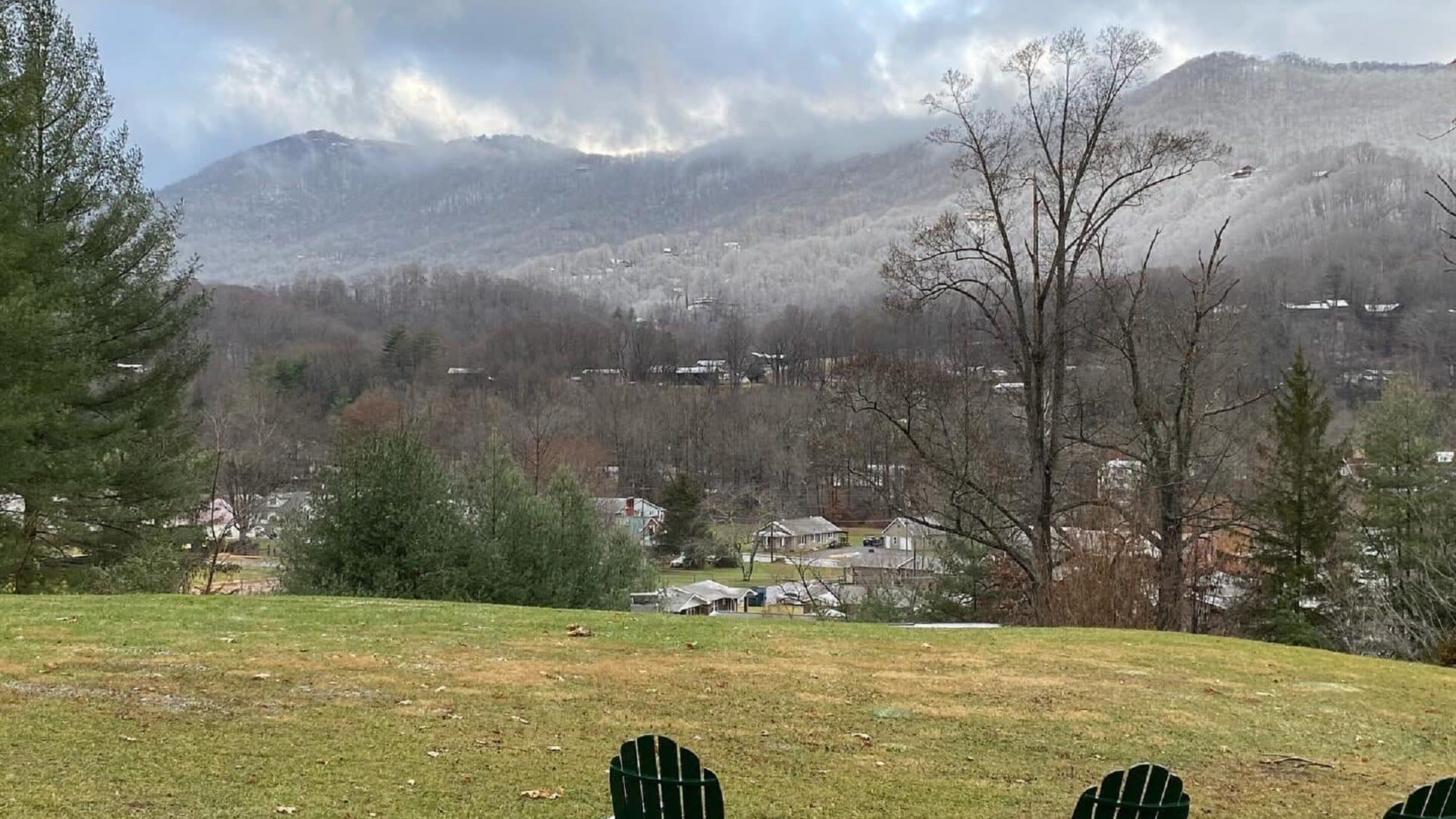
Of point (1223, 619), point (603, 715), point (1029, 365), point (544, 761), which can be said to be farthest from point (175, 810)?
point (1223, 619)

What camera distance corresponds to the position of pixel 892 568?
43.4 metres

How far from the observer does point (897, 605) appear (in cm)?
2631

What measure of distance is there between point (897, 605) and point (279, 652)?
791 inches

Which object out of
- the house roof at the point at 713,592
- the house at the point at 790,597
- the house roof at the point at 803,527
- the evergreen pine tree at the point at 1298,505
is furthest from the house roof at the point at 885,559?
the evergreen pine tree at the point at 1298,505

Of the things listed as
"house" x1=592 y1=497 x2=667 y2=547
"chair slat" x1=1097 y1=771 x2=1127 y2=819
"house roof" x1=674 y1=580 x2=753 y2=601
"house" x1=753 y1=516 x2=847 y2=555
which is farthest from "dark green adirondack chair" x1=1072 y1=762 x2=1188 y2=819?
"house" x1=753 y1=516 x2=847 y2=555

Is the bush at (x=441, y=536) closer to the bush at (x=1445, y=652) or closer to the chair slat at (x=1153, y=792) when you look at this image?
the bush at (x=1445, y=652)

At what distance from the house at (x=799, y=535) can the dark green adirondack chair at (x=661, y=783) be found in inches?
2205

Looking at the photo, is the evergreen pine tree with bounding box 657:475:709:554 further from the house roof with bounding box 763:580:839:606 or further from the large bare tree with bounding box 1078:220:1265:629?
the large bare tree with bounding box 1078:220:1265:629

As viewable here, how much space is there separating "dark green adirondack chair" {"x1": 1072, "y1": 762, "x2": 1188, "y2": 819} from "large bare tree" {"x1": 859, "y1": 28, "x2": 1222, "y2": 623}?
15842 mm

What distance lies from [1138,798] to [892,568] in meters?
41.0

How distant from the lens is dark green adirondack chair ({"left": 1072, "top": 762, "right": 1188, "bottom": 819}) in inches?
125

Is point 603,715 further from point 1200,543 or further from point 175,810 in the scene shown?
point 1200,543

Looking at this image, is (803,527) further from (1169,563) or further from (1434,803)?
(1434,803)

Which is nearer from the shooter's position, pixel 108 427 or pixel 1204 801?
pixel 1204 801
